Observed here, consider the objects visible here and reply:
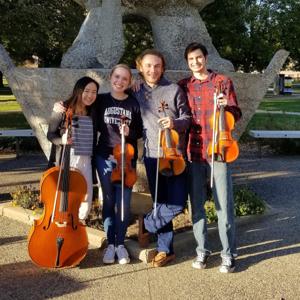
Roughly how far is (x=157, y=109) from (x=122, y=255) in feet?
3.99

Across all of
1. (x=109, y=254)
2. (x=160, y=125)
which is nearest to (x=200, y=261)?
(x=109, y=254)

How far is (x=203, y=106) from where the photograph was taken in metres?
3.95

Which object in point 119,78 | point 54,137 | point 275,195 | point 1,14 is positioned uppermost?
point 1,14

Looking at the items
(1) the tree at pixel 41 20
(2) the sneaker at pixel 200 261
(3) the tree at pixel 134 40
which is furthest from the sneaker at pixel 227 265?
(1) the tree at pixel 41 20

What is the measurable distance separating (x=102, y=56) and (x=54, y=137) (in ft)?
6.27

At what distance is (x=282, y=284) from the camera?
3895mm

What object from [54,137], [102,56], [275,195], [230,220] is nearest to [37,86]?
[102,56]

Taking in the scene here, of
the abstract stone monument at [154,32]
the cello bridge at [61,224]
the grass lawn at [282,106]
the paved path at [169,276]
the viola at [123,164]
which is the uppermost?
the abstract stone monument at [154,32]

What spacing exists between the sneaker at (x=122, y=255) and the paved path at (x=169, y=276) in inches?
2.5

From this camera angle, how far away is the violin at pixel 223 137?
3809 millimetres

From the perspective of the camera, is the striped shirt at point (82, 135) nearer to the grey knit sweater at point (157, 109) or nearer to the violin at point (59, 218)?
the violin at point (59, 218)

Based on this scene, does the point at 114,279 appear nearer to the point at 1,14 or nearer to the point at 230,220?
the point at 230,220

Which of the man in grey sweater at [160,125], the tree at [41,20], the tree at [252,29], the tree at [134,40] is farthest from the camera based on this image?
the tree at [252,29]

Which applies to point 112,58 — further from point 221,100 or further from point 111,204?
point 221,100
